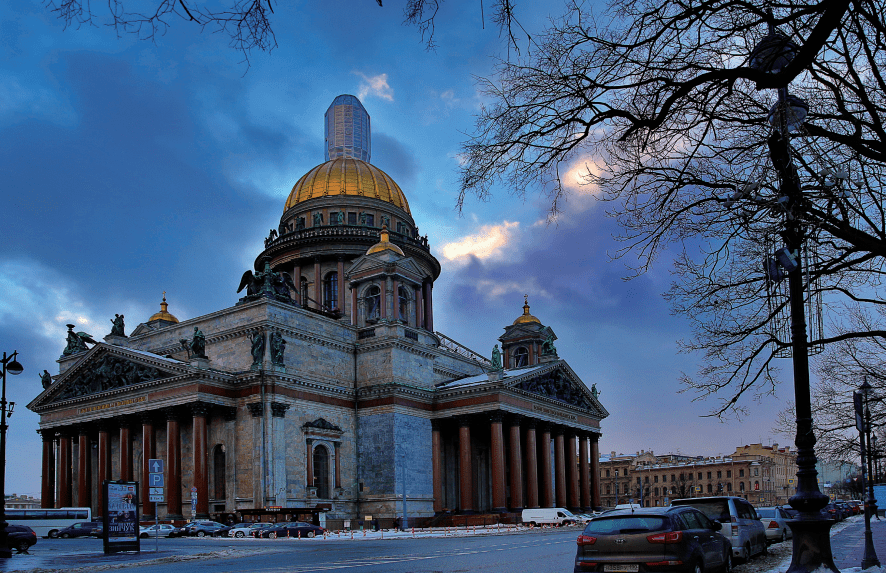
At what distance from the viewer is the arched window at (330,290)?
233 feet

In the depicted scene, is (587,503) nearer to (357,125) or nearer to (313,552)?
(357,125)

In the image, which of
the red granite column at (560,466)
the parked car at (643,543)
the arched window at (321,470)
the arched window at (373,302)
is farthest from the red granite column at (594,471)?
the parked car at (643,543)

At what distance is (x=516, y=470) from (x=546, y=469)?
5.71m

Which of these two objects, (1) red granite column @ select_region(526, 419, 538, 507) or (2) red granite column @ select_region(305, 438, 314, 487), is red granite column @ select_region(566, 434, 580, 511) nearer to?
(1) red granite column @ select_region(526, 419, 538, 507)

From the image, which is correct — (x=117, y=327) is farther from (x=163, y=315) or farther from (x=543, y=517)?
(x=543, y=517)

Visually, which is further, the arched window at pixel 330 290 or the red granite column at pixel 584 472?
the arched window at pixel 330 290

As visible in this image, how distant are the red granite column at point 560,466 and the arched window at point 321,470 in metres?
19.0

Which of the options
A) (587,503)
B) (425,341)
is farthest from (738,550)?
(587,503)

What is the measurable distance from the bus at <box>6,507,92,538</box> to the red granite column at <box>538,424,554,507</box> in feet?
101

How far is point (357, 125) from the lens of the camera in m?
82.2

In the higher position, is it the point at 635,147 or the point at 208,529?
the point at 635,147

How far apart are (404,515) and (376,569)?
112 feet

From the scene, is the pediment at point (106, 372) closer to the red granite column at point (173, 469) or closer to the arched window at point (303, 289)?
the red granite column at point (173, 469)

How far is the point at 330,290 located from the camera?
237 ft
